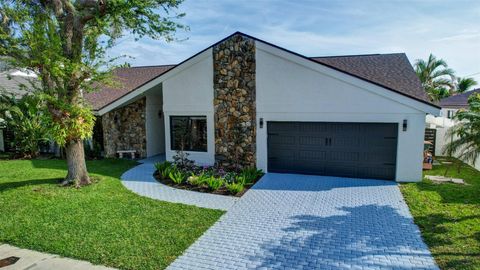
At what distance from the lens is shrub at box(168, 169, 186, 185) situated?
36.2 feet

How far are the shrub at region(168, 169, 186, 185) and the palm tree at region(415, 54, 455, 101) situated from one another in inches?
924

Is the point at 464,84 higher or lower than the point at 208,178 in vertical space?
higher

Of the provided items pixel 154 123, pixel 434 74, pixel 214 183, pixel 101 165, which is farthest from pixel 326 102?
pixel 434 74

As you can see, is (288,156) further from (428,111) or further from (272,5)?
(272,5)

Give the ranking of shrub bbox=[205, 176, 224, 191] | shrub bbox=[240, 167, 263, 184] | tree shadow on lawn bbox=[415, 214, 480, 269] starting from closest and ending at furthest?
tree shadow on lawn bbox=[415, 214, 480, 269] < shrub bbox=[205, 176, 224, 191] < shrub bbox=[240, 167, 263, 184]

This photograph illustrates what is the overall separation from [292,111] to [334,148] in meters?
2.22

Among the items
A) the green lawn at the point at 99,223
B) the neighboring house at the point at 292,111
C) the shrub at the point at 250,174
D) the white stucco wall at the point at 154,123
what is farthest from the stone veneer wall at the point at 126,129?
the shrub at the point at 250,174

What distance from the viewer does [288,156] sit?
1248 centimetres

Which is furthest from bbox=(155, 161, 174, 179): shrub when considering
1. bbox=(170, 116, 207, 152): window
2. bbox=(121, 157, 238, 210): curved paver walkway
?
bbox=(170, 116, 207, 152): window

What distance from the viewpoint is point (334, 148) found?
11.7 meters

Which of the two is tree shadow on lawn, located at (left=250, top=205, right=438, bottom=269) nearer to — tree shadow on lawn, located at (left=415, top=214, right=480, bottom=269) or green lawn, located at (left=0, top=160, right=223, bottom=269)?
tree shadow on lawn, located at (left=415, top=214, right=480, bottom=269)

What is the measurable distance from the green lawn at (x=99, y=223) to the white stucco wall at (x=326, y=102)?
575 cm

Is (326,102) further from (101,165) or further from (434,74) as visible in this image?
(434,74)

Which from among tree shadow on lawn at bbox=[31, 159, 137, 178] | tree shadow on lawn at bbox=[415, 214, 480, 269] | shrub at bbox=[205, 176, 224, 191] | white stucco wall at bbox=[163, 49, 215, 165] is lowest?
tree shadow on lawn at bbox=[415, 214, 480, 269]
